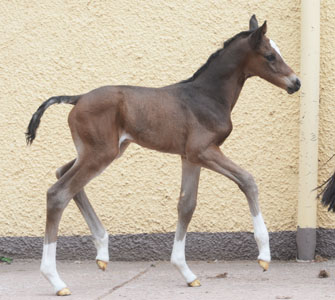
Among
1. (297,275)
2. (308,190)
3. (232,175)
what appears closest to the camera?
(232,175)

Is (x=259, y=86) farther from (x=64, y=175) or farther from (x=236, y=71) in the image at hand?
(x=64, y=175)

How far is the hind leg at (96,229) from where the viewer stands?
4787 millimetres

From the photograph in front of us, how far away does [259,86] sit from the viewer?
5.98 m

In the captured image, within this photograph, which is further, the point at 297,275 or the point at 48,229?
the point at 297,275

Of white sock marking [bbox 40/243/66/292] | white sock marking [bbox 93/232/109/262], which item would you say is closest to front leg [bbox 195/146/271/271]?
white sock marking [bbox 93/232/109/262]

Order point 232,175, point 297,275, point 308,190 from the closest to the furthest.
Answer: point 232,175 < point 297,275 < point 308,190

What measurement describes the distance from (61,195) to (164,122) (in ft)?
2.80

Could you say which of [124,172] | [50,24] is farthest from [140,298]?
[50,24]

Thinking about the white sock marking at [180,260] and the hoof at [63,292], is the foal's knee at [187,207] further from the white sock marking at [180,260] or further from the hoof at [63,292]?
the hoof at [63,292]

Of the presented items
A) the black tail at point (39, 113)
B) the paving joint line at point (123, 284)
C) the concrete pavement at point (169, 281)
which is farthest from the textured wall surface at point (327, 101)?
the black tail at point (39, 113)

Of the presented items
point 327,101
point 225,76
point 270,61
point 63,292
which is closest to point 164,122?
point 225,76

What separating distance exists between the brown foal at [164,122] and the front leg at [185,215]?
0.19 metres

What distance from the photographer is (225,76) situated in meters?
4.83

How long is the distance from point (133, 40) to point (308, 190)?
199 cm
